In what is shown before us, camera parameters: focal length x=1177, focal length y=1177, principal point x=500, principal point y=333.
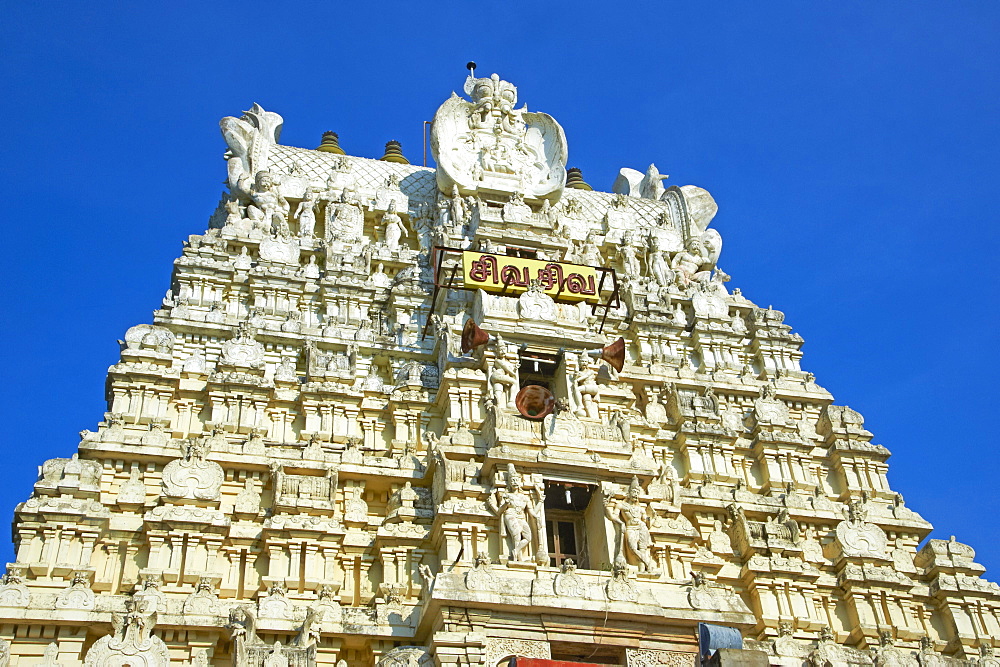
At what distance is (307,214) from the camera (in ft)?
126

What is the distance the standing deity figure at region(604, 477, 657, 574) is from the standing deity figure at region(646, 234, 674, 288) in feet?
45.0

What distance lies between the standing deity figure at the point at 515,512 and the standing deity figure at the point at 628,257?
1452cm

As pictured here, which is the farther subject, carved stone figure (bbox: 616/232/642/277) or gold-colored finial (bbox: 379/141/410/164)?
gold-colored finial (bbox: 379/141/410/164)

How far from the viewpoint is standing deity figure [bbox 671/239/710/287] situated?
40.6 m

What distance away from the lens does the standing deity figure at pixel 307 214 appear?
3809 centimetres

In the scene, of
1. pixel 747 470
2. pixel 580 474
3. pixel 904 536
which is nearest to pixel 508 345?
pixel 580 474

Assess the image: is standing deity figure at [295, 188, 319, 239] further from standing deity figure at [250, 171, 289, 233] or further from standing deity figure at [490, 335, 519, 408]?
standing deity figure at [490, 335, 519, 408]

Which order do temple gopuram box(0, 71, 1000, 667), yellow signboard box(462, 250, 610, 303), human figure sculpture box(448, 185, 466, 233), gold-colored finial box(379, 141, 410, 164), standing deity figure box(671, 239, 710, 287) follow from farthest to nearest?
gold-colored finial box(379, 141, 410, 164), standing deity figure box(671, 239, 710, 287), human figure sculpture box(448, 185, 466, 233), yellow signboard box(462, 250, 610, 303), temple gopuram box(0, 71, 1000, 667)

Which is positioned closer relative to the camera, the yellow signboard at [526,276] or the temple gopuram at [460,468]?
the temple gopuram at [460,468]

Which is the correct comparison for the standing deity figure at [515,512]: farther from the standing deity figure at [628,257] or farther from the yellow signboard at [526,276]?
the standing deity figure at [628,257]

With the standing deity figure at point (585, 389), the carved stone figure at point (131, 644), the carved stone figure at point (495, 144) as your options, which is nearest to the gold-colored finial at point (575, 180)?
the carved stone figure at point (495, 144)

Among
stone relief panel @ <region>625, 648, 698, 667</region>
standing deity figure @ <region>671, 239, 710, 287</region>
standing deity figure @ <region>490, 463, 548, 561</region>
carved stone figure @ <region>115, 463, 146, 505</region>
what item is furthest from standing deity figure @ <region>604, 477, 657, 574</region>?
standing deity figure @ <region>671, 239, 710, 287</region>

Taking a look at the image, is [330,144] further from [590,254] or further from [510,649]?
[510,649]

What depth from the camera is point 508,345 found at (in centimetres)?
3188
